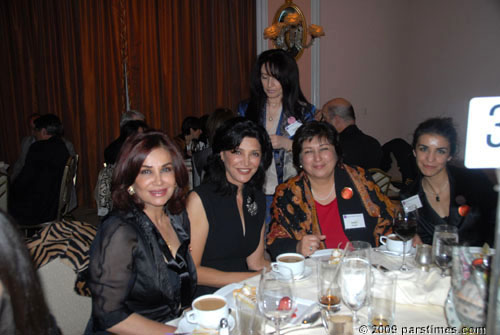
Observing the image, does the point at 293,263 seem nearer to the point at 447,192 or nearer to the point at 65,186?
the point at 447,192

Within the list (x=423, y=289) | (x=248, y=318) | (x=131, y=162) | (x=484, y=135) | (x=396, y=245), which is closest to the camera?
(x=484, y=135)

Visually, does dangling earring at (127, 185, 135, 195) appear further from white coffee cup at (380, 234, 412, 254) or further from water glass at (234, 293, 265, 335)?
white coffee cup at (380, 234, 412, 254)

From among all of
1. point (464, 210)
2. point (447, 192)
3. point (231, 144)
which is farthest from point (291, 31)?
point (231, 144)

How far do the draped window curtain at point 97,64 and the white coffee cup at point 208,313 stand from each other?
205 inches

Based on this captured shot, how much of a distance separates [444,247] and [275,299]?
0.74m

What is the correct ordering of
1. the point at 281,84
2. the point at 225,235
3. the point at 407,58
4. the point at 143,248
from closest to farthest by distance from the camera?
the point at 143,248, the point at 225,235, the point at 281,84, the point at 407,58

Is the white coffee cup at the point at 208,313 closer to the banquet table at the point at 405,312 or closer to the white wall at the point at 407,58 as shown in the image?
the banquet table at the point at 405,312

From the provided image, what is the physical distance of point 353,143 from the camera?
3969 mm

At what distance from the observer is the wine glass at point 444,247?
56.2 inches

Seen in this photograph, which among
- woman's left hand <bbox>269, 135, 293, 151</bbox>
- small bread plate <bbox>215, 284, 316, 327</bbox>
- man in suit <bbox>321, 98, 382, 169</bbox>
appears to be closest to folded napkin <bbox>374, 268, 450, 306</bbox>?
small bread plate <bbox>215, 284, 316, 327</bbox>

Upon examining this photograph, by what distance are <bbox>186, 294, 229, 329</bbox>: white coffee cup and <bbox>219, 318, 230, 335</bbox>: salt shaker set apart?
1 cm

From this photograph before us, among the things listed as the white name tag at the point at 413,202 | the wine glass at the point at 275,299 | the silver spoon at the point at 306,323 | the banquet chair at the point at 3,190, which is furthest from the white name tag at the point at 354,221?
the banquet chair at the point at 3,190

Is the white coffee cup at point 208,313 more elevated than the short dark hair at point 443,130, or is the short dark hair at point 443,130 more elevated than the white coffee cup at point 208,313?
the short dark hair at point 443,130

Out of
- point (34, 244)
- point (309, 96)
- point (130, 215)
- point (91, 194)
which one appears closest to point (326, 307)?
point (130, 215)
